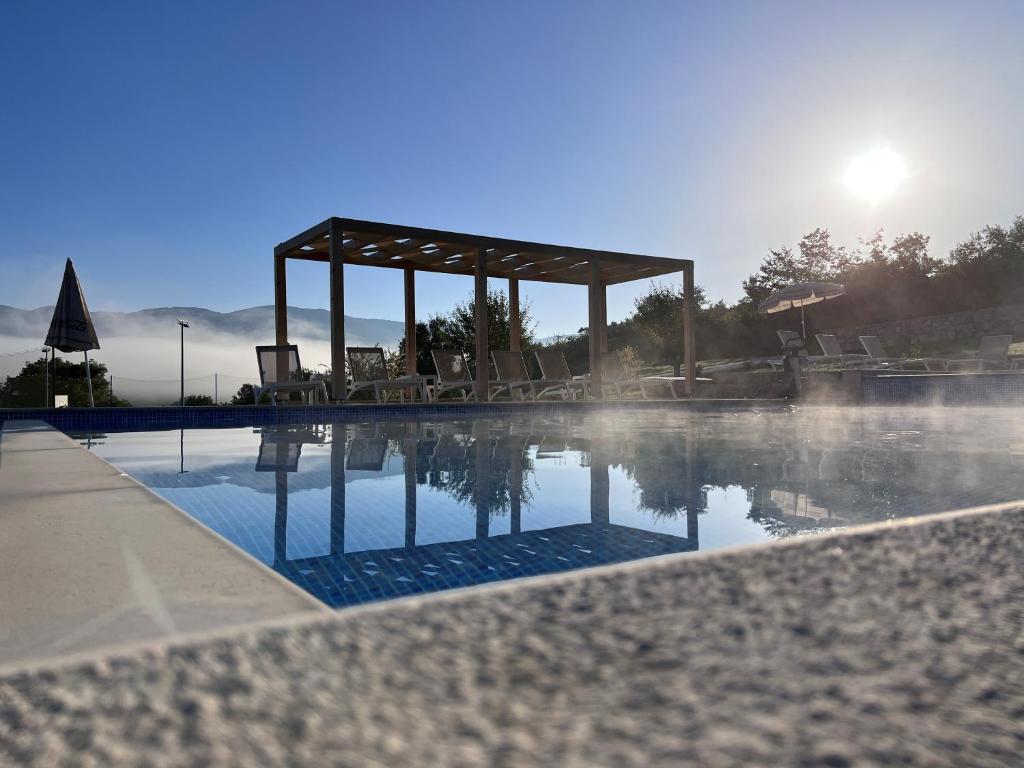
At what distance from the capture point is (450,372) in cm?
1087

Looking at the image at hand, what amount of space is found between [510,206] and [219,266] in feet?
44.1

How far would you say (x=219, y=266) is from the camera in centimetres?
2402

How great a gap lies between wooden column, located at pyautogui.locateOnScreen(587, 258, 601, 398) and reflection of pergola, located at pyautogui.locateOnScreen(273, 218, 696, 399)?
0.7 inches

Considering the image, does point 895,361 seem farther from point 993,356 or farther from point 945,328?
point 945,328

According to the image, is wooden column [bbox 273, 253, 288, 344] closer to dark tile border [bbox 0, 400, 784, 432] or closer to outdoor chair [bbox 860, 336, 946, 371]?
dark tile border [bbox 0, 400, 784, 432]

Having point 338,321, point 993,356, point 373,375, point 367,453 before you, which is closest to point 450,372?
point 373,375

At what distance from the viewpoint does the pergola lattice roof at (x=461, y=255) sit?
9328 mm

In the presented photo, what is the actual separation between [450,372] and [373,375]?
4.17 feet

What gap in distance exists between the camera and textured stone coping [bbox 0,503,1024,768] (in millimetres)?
335

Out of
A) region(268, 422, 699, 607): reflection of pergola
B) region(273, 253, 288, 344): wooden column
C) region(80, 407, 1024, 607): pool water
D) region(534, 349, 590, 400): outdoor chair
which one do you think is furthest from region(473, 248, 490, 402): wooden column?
region(268, 422, 699, 607): reflection of pergola

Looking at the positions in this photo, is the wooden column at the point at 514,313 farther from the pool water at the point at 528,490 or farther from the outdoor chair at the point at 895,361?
the outdoor chair at the point at 895,361

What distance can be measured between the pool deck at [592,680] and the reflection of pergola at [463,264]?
350 inches

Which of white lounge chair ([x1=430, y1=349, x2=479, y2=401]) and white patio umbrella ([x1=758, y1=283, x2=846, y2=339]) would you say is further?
white patio umbrella ([x1=758, y1=283, x2=846, y2=339])

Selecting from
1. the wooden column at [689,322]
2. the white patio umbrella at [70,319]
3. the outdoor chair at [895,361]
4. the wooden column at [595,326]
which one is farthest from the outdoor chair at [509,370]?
the outdoor chair at [895,361]
